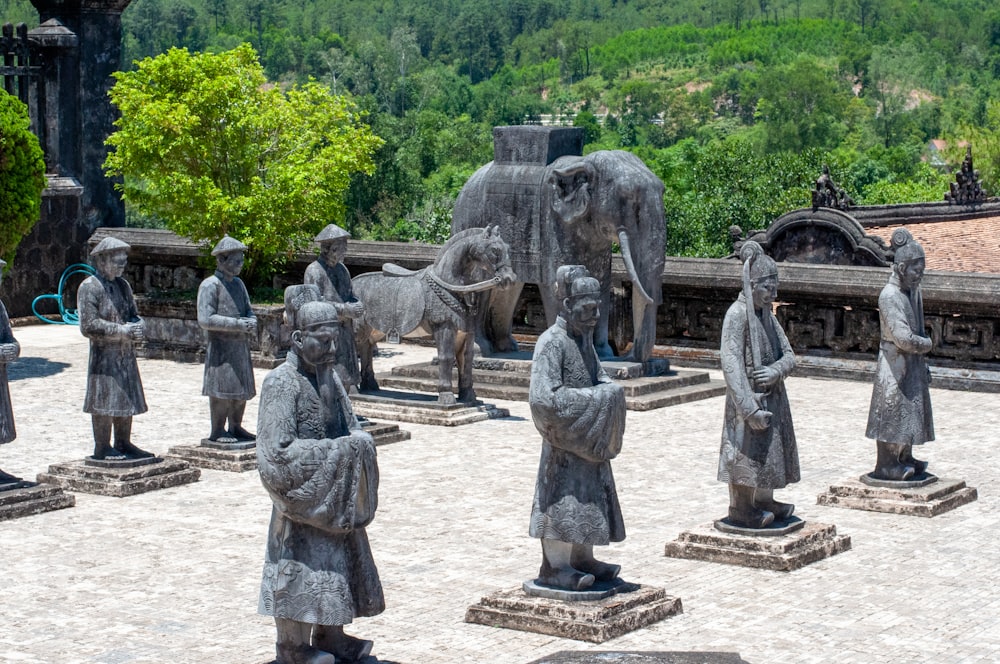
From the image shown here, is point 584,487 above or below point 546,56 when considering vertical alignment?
below

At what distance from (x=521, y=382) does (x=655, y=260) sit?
→ 1798 mm

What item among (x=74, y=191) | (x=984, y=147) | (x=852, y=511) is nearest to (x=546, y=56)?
(x=984, y=147)

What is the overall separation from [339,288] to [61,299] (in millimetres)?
9142

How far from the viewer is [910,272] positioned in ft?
39.6

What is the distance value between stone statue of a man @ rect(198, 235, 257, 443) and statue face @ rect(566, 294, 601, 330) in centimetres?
498

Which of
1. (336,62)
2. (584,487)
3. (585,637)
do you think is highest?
(336,62)

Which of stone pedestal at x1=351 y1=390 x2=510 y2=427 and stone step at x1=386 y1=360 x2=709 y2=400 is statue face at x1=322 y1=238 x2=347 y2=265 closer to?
stone pedestal at x1=351 y1=390 x2=510 y2=427

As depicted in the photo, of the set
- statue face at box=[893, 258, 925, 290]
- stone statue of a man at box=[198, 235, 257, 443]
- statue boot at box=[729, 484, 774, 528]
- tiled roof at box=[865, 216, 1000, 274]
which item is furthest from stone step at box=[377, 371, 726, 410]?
tiled roof at box=[865, 216, 1000, 274]

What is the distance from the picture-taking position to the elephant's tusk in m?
16.5

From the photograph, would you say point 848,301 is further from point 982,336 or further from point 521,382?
point 521,382

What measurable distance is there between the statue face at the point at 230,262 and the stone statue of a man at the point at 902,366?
4962 millimetres

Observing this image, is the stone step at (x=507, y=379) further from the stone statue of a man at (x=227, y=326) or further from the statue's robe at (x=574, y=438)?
the statue's robe at (x=574, y=438)

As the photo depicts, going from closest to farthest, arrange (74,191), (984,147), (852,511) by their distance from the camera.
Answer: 1. (852,511)
2. (74,191)
3. (984,147)

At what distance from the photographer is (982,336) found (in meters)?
17.1
